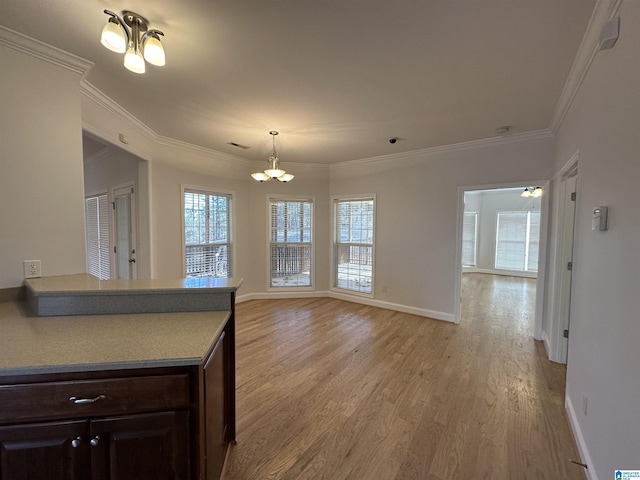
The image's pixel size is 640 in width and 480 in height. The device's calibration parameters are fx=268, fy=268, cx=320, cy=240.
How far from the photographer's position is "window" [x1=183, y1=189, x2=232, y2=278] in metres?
4.38

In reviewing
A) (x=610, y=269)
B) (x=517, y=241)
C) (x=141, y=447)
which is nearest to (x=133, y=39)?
(x=141, y=447)

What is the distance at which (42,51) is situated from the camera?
1.92m

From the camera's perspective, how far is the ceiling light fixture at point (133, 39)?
144 cm

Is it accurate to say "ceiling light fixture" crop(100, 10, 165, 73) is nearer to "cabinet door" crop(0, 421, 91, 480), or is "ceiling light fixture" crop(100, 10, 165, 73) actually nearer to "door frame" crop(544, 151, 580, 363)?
"cabinet door" crop(0, 421, 91, 480)

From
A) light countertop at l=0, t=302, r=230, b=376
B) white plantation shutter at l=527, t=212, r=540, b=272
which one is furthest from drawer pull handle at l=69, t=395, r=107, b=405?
white plantation shutter at l=527, t=212, r=540, b=272

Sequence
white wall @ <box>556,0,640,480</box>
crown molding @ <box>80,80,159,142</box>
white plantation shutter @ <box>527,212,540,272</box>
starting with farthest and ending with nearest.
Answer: white plantation shutter @ <box>527,212,540,272</box> < crown molding @ <box>80,80,159,142</box> < white wall @ <box>556,0,640,480</box>

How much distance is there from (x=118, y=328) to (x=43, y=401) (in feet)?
1.24

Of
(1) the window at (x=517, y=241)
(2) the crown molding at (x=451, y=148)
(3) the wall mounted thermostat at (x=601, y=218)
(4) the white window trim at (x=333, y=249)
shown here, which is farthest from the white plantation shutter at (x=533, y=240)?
(3) the wall mounted thermostat at (x=601, y=218)

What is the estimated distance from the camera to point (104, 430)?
109 cm

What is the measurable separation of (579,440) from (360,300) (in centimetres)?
351

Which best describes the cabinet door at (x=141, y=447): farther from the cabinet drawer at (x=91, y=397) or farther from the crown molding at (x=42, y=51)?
the crown molding at (x=42, y=51)

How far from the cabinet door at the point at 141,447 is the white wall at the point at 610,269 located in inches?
74.5

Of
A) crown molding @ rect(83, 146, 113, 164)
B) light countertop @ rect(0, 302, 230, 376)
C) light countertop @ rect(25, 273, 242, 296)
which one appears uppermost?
crown molding @ rect(83, 146, 113, 164)

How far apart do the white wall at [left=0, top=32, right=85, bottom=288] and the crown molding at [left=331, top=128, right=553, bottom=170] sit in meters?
3.92
